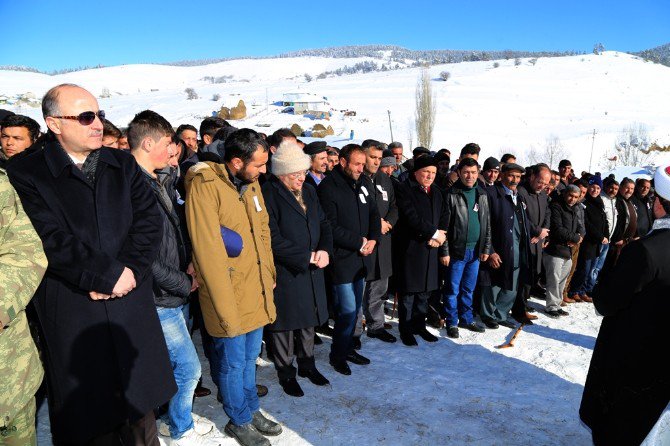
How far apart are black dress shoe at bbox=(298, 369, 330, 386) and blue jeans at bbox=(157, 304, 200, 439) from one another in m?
1.22

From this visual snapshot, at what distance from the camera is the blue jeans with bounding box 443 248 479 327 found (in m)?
5.15

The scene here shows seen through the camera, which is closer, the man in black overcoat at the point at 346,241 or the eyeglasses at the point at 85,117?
the eyeglasses at the point at 85,117

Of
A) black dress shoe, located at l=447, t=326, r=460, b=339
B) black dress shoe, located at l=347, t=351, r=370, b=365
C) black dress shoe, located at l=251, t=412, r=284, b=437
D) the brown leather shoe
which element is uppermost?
black dress shoe, located at l=251, t=412, r=284, b=437

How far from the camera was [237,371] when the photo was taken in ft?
9.57

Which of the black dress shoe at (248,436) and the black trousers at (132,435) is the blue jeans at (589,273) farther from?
the black trousers at (132,435)

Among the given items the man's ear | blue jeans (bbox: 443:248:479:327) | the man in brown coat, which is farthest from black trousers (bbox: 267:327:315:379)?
blue jeans (bbox: 443:248:479:327)

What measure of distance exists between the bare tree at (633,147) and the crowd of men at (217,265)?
32603 millimetres

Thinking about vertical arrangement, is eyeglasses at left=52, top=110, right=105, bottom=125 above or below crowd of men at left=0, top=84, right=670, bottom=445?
above

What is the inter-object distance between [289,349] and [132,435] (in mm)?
1627

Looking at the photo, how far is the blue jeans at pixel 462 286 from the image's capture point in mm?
5148

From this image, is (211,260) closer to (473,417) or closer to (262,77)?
(473,417)

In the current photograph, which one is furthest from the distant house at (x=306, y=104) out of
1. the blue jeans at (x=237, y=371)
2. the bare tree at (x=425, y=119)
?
the blue jeans at (x=237, y=371)

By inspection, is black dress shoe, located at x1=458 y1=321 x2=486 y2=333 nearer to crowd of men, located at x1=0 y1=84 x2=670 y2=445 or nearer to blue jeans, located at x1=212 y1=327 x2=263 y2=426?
crowd of men, located at x1=0 y1=84 x2=670 y2=445

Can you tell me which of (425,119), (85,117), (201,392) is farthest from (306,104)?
(85,117)
